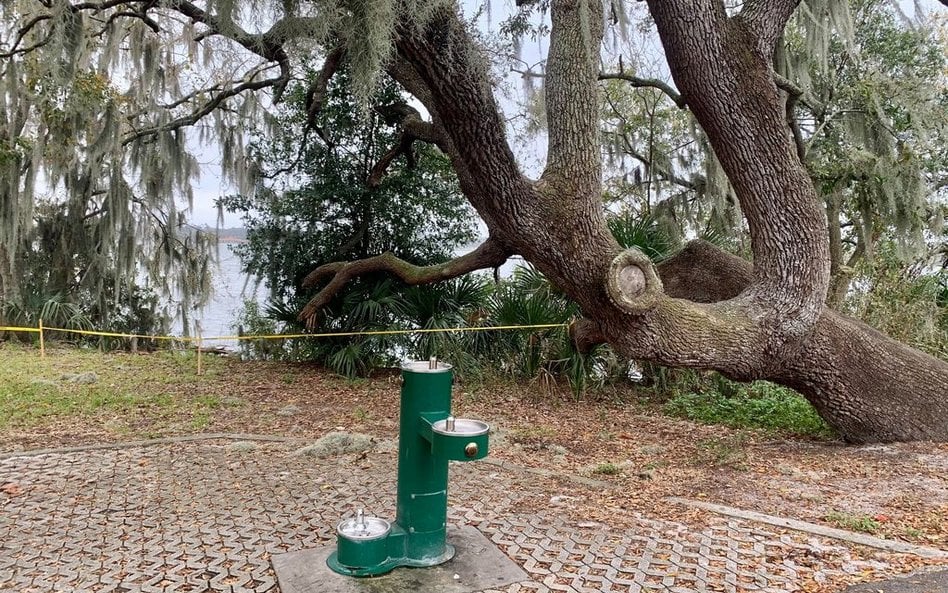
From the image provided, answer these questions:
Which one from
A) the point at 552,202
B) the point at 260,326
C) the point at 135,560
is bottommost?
the point at 135,560

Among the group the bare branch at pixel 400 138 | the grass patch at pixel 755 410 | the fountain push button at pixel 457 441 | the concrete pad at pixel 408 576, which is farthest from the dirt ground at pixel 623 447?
the bare branch at pixel 400 138

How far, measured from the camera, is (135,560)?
118 inches

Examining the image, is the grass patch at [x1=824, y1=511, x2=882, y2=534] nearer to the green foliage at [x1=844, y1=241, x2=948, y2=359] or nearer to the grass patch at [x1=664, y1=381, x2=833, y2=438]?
the grass patch at [x1=664, y1=381, x2=833, y2=438]

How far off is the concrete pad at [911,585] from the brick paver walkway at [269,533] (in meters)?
0.16

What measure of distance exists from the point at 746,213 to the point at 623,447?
2.27 meters

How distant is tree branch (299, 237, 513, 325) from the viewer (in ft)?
25.6

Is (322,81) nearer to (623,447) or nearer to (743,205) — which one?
(743,205)

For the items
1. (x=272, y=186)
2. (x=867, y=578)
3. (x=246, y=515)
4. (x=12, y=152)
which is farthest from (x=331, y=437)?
(x=12, y=152)

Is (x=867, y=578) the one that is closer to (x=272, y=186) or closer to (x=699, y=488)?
(x=699, y=488)

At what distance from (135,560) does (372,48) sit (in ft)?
10.6

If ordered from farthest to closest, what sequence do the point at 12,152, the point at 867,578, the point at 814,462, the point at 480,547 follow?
the point at 12,152
the point at 814,462
the point at 480,547
the point at 867,578

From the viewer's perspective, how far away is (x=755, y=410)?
6.91 meters

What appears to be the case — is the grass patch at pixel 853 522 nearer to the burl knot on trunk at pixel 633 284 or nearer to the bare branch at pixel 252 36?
the burl knot on trunk at pixel 633 284

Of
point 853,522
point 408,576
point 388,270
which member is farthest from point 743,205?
point 388,270
